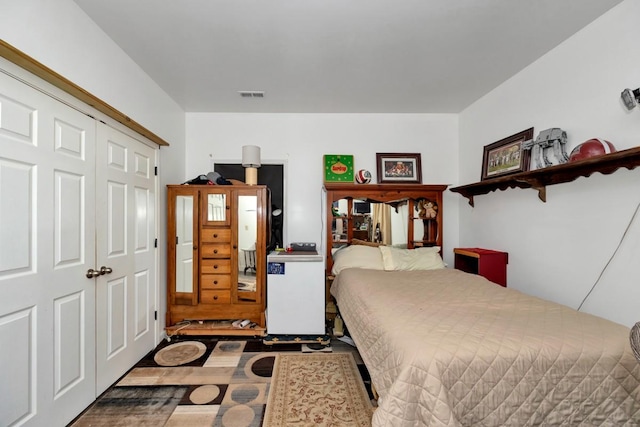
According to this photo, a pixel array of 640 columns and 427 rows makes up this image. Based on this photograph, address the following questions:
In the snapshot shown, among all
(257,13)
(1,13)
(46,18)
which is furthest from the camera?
(257,13)

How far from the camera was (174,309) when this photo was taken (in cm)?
277

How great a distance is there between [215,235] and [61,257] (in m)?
1.29

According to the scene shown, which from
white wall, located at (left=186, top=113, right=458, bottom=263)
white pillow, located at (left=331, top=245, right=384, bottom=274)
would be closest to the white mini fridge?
white pillow, located at (left=331, top=245, right=384, bottom=274)

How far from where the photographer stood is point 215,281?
9.12ft

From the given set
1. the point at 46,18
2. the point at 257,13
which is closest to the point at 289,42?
the point at 257,13

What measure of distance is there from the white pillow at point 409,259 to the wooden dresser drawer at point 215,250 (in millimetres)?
1697

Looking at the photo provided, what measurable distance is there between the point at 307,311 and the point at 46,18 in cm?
279

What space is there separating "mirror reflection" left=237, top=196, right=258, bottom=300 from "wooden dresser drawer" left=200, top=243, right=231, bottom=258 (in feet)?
0.45

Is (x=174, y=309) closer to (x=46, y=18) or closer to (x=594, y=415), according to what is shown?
(x=46, y=18)

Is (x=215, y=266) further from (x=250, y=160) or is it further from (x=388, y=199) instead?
(x=388, y=199)

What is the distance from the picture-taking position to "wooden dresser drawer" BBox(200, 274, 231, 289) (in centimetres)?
278

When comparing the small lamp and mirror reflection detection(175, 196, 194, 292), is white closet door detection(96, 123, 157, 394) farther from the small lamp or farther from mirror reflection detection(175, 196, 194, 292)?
the small lamp

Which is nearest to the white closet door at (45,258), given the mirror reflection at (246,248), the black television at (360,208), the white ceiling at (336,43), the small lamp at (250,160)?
the white ceiling at (336,43)

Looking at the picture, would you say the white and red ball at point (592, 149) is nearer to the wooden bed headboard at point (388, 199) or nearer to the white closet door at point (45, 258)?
the wooden bed headboard at point (388, 199)
